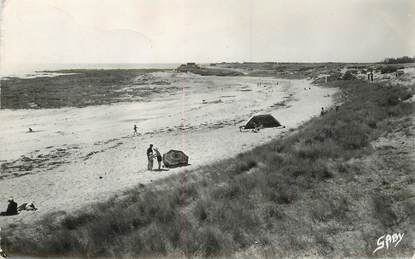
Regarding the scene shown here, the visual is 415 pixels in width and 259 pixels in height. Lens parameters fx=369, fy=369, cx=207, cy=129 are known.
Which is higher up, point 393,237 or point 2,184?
point 393,237

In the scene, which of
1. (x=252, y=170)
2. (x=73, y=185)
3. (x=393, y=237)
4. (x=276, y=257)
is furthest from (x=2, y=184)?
(x=393, y=237)

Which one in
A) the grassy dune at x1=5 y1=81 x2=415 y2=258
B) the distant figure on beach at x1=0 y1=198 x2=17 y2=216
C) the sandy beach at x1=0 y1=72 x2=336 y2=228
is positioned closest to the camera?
the grassy dune at x1=5 y1=81 x2=415 y2=258

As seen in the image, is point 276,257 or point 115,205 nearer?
point 276,257

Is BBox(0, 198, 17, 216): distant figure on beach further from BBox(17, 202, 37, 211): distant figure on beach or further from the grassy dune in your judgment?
the grassy dune

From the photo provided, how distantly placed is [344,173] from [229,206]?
3418 millimetres

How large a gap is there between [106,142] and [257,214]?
15.6 metres

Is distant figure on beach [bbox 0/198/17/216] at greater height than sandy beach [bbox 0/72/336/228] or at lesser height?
lesser

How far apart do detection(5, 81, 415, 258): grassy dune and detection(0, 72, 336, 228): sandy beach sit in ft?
8.29

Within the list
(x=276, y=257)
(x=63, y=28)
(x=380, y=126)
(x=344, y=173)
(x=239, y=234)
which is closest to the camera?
(x=276, y=257)

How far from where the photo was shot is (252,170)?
11.9m

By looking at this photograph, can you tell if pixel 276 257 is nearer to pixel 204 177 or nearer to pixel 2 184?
pixel 204 177

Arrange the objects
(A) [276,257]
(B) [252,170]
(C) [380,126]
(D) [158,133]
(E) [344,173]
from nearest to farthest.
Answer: (A) [276,257], (E) [344,173], (B) [252,170], (C) [380,126], (D) [158,133]

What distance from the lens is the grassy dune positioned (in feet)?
23.1

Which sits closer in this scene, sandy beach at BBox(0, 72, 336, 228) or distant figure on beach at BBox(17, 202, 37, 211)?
distant figure on beach at BBox(17, 202, 37, 211)
